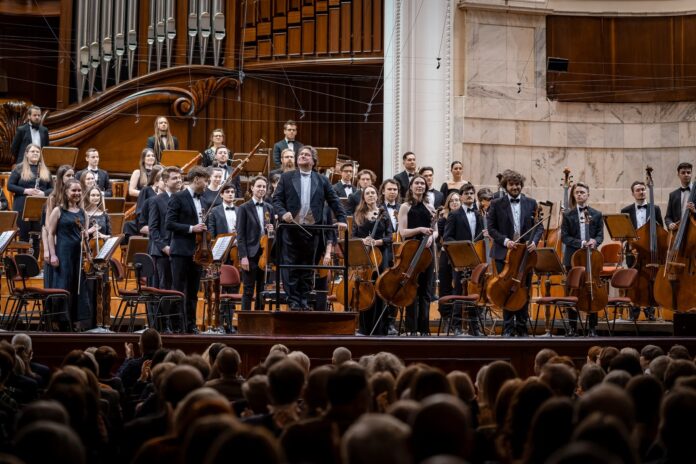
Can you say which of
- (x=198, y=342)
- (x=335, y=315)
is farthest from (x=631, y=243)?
(x=198, y=342)

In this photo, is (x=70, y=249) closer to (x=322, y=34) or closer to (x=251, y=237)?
(x=251, y=237)

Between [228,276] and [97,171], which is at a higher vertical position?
[97,171]

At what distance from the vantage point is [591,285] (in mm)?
8812

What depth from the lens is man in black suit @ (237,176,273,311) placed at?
8930 millimetres

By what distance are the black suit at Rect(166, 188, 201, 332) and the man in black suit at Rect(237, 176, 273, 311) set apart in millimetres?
442

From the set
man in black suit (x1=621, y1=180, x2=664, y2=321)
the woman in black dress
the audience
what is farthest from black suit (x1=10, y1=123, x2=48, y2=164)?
the audience

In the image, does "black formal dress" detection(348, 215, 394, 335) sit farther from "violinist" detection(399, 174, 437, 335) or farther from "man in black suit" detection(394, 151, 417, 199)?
"man in black suit" detection(394, 151, 417, 199)

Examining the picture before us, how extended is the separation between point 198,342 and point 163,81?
7.90m

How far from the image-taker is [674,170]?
13172 mm

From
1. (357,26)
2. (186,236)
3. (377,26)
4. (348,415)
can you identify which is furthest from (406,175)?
(348,415)

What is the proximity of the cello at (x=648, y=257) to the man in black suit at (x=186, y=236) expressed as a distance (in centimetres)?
381

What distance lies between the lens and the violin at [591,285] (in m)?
8.78

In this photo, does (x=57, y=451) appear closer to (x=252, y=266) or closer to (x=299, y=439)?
(x=299, y=439)

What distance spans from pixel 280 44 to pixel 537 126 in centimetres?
368
